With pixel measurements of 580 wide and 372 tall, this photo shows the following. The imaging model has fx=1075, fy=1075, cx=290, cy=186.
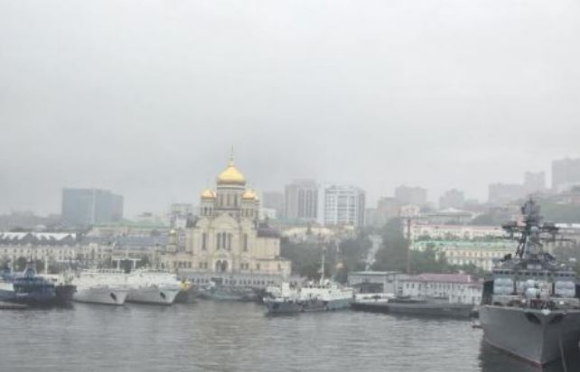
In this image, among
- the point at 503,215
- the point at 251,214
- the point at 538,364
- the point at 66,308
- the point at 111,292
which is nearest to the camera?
the point at 538,364

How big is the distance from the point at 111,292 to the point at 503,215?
315 feet

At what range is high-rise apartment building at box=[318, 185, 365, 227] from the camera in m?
195

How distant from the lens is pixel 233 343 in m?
39.7

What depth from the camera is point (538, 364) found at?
32.7 metres

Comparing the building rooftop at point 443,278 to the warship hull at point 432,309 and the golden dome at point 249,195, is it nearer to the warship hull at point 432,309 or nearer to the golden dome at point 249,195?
the warship hull at point 432,309

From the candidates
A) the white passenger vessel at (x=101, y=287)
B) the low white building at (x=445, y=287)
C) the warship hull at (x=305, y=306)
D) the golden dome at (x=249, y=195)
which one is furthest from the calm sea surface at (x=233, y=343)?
the golden dome at (x=249, y=195)

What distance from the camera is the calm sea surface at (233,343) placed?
32.9 m

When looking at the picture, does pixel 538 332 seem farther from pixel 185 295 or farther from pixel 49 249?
pixel 49 249

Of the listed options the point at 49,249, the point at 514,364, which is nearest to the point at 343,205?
the point at 49,249

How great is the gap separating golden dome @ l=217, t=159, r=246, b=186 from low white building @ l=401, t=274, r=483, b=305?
19599 millimetres

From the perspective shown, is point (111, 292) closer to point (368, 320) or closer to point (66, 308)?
point (66, 308)

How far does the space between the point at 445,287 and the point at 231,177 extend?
79.0 ft

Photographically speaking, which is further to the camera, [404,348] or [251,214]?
[251,214]

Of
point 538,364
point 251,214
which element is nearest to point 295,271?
point 251,214
